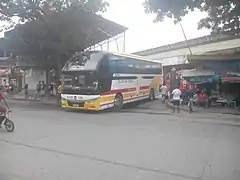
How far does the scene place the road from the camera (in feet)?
21.0

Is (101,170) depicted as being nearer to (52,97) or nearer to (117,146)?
(117,146)

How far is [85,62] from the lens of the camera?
715 inches

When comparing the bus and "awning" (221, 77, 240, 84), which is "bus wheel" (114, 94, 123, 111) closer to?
the bus

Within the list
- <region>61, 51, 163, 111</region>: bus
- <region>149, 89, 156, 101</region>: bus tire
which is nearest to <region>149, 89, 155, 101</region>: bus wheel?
<region>149, 89, 156, 101</region>: bus tire

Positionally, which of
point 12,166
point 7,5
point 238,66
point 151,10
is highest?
point 7,5

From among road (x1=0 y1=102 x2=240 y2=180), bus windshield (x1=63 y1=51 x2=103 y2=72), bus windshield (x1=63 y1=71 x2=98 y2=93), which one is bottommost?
road (x1=0 y1=102 x2=240 y2=180)

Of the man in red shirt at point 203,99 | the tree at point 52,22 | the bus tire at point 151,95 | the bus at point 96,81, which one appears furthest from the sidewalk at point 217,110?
the tree at point 52,22

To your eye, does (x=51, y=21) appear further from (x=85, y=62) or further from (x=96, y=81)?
(x=96, y=81)

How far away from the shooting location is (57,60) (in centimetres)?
2667

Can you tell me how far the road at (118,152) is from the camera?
6410 millimetres

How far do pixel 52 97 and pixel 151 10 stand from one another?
18224 mm

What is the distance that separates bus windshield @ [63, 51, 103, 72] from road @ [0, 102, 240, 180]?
5.50 m

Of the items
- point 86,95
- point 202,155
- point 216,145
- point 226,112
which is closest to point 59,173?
point 202,155

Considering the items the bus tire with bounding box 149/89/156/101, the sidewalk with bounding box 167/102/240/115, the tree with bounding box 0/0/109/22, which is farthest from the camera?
the bus tire with bounding box 149/89/156/101
